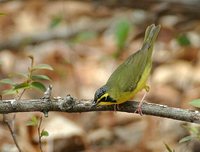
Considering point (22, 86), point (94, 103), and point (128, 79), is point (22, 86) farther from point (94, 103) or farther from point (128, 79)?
point (128, 79)

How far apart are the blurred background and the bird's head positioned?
546mm

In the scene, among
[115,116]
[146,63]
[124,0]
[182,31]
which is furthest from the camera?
[124,0]

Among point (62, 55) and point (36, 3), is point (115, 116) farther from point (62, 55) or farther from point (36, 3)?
point (36, 3)

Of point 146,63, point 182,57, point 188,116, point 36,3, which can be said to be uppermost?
point 36,3

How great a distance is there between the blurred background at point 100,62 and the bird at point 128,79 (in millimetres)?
446

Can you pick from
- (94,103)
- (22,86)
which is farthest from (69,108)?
(22,86)

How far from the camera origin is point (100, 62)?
26.6ft

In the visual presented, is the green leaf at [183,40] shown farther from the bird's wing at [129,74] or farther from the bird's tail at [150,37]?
the bird's wing at [129,74]

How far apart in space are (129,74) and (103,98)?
554 millimetres

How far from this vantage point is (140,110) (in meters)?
3.49

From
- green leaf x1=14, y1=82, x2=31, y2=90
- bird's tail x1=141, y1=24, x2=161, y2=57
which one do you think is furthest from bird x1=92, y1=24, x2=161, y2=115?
green leaf x1=14, y1=82, x2=31, y2=90

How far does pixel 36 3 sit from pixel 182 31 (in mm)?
5339

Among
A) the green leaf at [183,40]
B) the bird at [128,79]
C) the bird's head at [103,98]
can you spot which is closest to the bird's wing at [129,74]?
the bird at [128,79]

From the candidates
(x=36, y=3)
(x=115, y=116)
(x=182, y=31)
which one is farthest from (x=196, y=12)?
(x=36, y=3)
